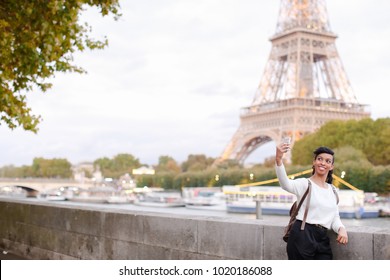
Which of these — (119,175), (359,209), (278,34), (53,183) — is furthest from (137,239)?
(119,175)

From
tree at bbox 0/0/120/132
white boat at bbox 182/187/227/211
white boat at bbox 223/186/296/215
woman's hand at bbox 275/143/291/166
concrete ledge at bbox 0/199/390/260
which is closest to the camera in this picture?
woman's hand at bbox 275/143/291/166

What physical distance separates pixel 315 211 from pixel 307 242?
249 mm

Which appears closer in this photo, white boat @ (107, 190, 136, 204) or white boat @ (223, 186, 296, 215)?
white boat @ (223, 186, 296, 215)

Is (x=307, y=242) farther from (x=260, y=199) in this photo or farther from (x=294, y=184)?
(x=260, y=199)

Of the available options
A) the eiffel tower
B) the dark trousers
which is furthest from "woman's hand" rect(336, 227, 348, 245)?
the eiffel tower

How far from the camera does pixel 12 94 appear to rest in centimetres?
1202

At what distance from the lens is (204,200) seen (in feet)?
222

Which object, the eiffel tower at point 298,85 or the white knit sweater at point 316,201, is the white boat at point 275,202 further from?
the white knit sweater at point 316,201

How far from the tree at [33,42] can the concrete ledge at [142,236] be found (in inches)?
80.0

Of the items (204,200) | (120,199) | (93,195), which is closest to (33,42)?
(204,200)

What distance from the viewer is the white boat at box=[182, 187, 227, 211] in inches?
2544

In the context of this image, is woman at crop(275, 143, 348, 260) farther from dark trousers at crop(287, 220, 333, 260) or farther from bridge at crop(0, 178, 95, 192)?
bridge at crop(0, 178, 95, 192)

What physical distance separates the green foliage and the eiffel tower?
32.4 ft

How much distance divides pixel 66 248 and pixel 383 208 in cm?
5086
